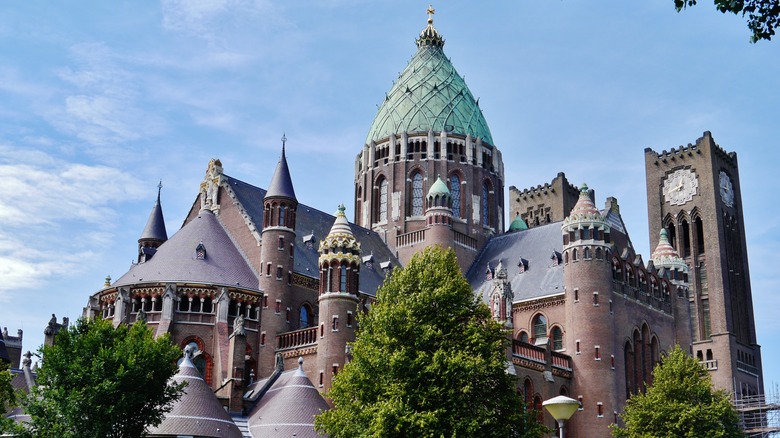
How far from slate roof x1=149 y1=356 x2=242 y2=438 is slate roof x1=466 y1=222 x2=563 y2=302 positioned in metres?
31.1

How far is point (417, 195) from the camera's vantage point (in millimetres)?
94125

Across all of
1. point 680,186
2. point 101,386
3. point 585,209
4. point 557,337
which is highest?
point 680,186

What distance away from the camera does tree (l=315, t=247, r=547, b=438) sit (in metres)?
45.0

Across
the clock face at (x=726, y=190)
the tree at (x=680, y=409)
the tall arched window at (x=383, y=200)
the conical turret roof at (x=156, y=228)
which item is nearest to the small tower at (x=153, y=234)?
the conical turret roof at (x=156, y=228)

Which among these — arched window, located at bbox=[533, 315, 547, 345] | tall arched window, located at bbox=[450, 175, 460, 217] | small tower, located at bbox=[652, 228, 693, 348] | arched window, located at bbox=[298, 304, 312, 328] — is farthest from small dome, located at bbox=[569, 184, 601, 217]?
arched window, located at bbox=[298, 304, 312, 328]

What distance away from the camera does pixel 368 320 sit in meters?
50.7

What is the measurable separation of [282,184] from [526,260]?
2440 cm

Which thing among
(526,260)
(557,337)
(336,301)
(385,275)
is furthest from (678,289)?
(336,301)

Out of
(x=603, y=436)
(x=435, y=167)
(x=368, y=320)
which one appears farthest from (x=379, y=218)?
(x=368, y=320)

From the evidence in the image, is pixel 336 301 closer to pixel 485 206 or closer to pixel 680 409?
pixel 680 409

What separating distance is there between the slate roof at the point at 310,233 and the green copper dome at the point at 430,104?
43.0 ft

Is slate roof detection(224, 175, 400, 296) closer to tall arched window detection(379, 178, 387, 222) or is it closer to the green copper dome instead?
tall arched window detection(379, 178, 387, 222)

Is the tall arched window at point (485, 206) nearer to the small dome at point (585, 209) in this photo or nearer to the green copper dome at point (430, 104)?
the green copper dome at point (430, 104)

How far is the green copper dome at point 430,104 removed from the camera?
95812mm
